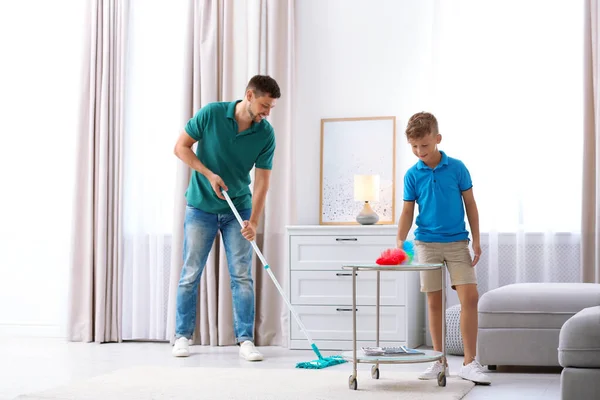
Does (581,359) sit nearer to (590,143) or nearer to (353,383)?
(353,383)

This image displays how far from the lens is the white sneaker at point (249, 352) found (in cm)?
412

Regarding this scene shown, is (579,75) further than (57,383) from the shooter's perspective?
Yes

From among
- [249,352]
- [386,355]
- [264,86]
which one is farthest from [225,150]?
[386,355]

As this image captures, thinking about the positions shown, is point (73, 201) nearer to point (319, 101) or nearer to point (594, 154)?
point (319, 101)

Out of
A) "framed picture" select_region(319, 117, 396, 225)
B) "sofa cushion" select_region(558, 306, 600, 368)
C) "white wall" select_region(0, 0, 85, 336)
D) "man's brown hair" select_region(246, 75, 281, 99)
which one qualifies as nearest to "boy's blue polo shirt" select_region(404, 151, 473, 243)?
"sofa cushion" select_region(558, 306, 600, 368)

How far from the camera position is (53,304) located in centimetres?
543

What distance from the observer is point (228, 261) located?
4.29 meters

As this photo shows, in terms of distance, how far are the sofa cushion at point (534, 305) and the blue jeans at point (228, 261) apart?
1.28 metres

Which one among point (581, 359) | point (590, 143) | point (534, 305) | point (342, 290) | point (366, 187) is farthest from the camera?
point (366, 187)

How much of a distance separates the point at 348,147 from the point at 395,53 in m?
0.65

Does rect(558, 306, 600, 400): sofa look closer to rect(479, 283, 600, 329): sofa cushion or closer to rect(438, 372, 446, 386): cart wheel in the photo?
rect(438, 372, 446, 386): cart wheel

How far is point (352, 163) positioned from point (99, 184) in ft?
5.23

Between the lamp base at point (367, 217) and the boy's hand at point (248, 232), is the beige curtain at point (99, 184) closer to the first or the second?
the boy's hand at point (248, 232)

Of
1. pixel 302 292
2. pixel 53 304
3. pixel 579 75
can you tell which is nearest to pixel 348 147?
pixel 302 292
